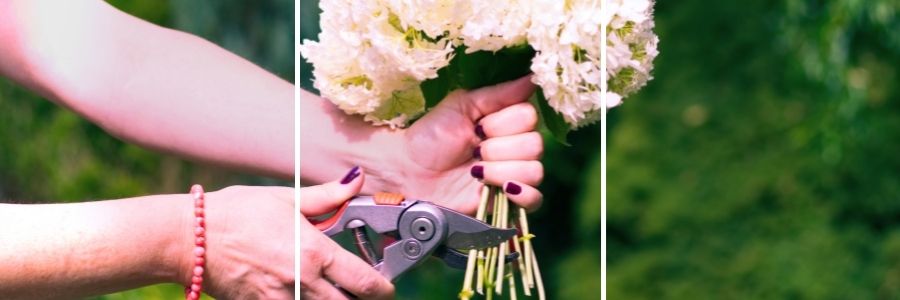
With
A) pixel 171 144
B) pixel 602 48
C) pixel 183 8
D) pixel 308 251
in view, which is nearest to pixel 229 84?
pixel 171 144

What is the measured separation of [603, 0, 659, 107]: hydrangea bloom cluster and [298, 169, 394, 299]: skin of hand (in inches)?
14.4

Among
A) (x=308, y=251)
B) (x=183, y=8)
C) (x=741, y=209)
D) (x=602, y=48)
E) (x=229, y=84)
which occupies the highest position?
(x=183, y=8)

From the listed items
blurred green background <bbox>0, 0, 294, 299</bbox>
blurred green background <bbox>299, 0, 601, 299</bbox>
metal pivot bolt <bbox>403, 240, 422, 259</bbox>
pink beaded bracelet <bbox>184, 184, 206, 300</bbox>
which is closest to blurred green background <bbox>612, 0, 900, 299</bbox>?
blurred green background <bbox>299, 0, 601, 299</bbox>

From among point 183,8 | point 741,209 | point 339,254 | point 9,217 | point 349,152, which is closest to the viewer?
point 9,217

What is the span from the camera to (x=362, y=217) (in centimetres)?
179

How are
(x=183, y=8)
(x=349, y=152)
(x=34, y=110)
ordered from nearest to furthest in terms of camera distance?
(x=349, y=152)
(x=183, y=8)
(x=34, y=110)

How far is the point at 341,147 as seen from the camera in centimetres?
203

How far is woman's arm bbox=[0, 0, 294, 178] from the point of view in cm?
208

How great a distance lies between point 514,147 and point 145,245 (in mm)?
500

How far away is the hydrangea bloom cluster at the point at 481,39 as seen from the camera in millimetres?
1709

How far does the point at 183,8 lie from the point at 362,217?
11.3 feet

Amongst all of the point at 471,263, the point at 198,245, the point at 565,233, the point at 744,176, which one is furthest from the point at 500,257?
the point at 565,233

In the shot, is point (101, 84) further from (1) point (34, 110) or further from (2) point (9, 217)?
(1) point (34, 110)

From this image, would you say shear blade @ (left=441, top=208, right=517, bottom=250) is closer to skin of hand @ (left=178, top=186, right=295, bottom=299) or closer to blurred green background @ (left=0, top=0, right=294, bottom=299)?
skin of hand @ (left=178, top=186, right=295, bottom=299)
